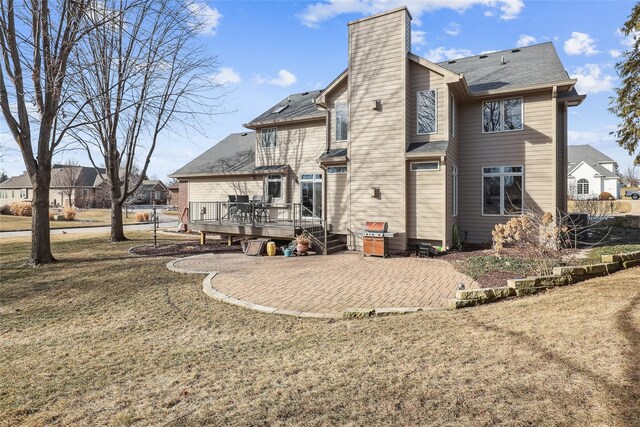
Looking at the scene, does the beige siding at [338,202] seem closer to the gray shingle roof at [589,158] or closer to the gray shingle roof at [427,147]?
the gray shingle roof at [427,147]

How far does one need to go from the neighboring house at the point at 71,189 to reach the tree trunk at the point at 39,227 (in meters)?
35.7

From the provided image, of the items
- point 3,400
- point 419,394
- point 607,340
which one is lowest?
point 3,400

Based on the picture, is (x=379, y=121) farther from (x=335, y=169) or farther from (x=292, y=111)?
(x=292, y=111)

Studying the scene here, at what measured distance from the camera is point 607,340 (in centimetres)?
357

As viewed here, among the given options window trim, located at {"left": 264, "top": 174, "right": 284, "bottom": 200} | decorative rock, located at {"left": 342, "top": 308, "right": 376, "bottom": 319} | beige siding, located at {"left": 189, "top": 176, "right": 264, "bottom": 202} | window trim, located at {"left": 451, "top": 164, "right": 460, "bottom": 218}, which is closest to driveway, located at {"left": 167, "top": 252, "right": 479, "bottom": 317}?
decorative rock, located at {"left": 342, "top": 308, "right": 376, "bottom": 319}

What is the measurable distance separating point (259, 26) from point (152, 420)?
11269mm

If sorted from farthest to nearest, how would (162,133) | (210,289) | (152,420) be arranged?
1. (162,133)
2. (210,289)
3. (152,420)

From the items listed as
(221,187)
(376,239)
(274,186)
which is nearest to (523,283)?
(376,239)

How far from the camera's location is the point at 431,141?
1159 cm

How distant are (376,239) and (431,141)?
12.3 feet

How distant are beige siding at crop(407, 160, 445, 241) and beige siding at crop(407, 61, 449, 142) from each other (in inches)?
47.1

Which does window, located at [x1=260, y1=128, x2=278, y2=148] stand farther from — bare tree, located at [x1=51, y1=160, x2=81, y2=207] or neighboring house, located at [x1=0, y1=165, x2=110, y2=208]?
bare tree, located at [x1=51, y1=160, x2=81, y2=207]

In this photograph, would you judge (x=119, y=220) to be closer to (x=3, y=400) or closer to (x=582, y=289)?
(x=3, y=400)

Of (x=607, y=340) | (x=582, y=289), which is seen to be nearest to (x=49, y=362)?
(x=607, y=340)
